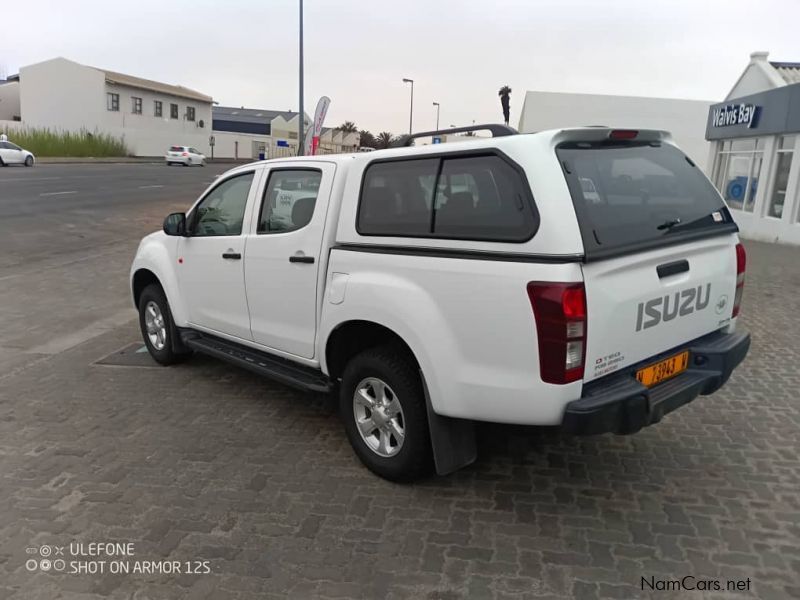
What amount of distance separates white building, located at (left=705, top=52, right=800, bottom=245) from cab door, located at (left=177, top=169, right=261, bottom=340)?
15110 mm

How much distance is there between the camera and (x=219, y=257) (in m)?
4.83

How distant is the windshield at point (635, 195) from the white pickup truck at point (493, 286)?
0.01 metres

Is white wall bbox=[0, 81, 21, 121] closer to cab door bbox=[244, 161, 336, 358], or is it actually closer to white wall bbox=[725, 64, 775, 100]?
white wall bbox=[725, 64, 775, 100]

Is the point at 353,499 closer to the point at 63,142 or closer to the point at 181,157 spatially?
the point at 181,157

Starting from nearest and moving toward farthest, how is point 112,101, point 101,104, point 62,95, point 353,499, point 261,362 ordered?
point 353,499 → point 261,362 → point 101,104 → point 112,101 → point 62,95

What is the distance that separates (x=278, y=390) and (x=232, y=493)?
5.52 ft

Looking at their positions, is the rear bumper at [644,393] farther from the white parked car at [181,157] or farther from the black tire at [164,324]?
the white parked car at [181,157]

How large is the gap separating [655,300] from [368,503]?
72.7 inches

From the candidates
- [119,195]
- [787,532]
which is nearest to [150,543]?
[787,532]

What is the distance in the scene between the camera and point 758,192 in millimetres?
17344

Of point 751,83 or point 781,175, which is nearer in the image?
point 781,175

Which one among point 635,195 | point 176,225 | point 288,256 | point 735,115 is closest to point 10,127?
point 735,115

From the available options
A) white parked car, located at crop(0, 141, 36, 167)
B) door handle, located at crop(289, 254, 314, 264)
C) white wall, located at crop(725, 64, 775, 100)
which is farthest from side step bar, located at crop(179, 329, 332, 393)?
white parked car, located at crop(0, 141, 36, 167)

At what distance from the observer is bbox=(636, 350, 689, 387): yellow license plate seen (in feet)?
10.7
